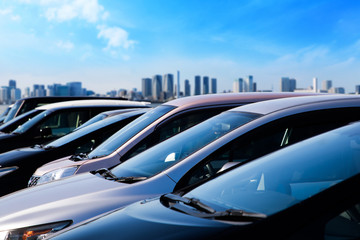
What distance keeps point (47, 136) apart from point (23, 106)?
6998mm

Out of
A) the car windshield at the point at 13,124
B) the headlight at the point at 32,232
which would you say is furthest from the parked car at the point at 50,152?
the car windshield at the point at 13,124

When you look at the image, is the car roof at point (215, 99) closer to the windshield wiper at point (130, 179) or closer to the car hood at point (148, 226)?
the windshield wiper at point (130, 179)

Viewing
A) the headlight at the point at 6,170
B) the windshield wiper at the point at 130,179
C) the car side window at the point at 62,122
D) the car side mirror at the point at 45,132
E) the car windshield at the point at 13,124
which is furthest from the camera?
the car windshield at the point at 13,124

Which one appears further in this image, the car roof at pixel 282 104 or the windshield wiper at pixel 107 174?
the car roof at pixel 282 104

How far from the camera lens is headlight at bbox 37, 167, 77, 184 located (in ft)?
15.7

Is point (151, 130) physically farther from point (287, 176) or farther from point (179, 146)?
point (287, 176)

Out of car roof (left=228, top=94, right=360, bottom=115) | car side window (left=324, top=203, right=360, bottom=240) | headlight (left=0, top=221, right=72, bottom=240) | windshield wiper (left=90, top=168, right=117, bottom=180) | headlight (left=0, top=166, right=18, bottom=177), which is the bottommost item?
headlight (left=0, top=166, right=18, bottom=177)

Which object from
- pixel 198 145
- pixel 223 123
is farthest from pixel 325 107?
pixel 198 145

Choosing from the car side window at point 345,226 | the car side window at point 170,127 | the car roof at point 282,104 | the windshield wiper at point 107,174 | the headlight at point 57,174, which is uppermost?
the car roof at point 282,104

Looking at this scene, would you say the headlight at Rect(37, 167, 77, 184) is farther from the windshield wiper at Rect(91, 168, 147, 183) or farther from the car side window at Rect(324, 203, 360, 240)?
the car side window at Rect(324, 203, 360, 240)

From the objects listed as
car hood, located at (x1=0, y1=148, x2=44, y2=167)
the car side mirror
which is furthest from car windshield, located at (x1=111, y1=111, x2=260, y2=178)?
the car side mirror

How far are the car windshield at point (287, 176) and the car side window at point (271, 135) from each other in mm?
→ 593

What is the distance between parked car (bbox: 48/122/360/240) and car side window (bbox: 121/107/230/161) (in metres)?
2.08

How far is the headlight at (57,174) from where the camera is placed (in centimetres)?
477
